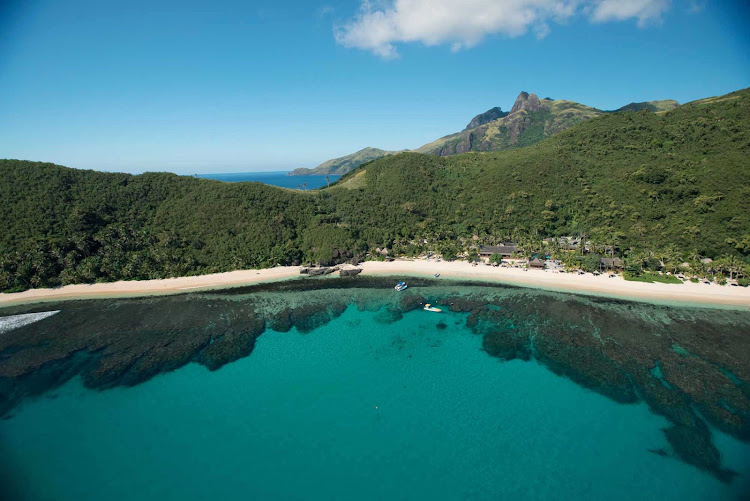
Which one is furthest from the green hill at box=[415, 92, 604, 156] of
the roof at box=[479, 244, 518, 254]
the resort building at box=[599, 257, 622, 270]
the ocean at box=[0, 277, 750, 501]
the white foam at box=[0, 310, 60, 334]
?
→ the white foam at box=[0, 310, 60, 334]

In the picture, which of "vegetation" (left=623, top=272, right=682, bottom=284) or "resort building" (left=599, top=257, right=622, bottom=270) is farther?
"resort building" (left=599, top=257, right=622, bottom=270)

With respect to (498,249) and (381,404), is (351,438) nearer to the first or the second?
(381,404)

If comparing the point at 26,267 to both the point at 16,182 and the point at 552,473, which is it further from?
the point at 552,473

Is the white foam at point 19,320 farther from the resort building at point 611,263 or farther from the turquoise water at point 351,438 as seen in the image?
the resort building at point 611,263

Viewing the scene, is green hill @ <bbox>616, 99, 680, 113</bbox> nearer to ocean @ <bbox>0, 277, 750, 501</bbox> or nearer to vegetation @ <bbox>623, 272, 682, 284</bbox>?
vegetation @ <bbox>623, 272, 682, 284</bbox>

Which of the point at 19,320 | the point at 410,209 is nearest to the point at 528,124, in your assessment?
the point at 410,209
